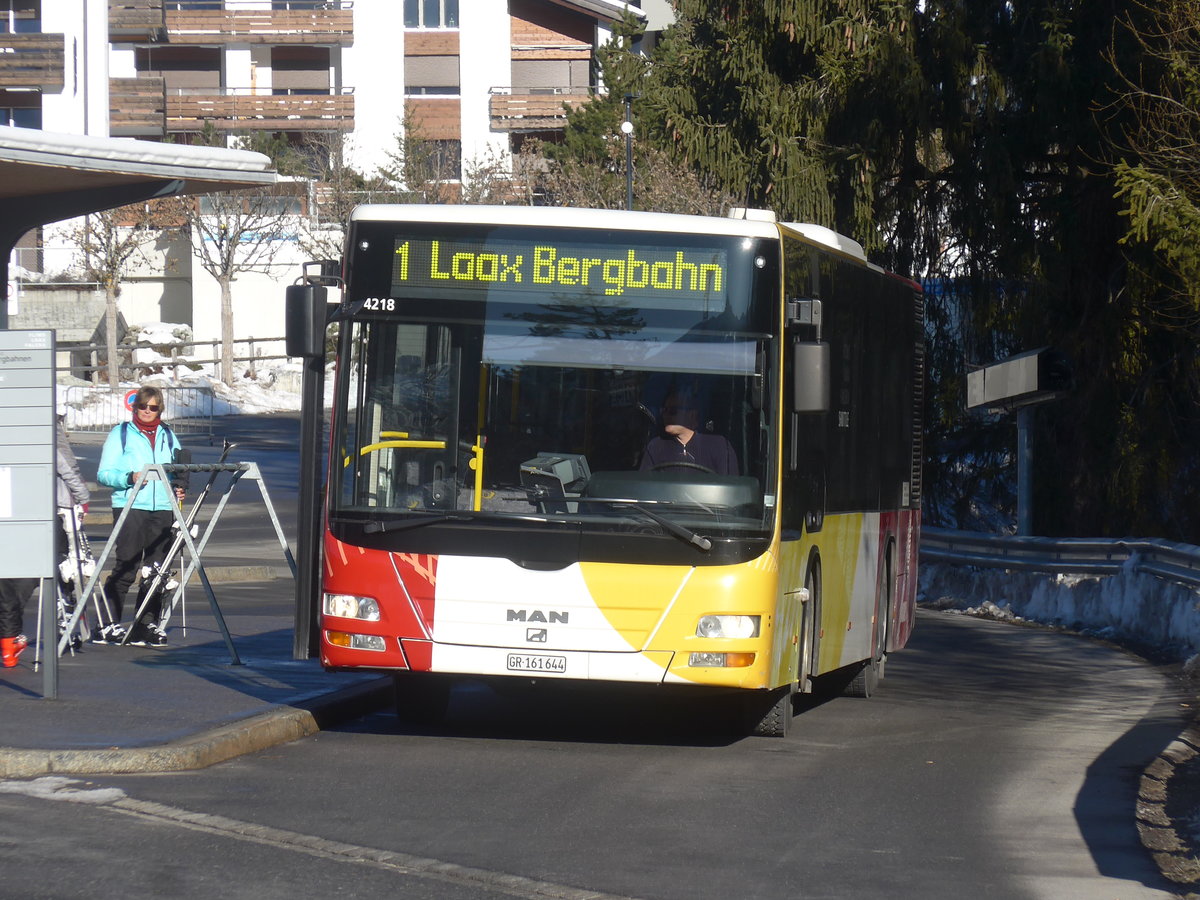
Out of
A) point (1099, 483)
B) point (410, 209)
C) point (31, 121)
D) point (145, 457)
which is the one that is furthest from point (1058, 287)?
point (31, 121)

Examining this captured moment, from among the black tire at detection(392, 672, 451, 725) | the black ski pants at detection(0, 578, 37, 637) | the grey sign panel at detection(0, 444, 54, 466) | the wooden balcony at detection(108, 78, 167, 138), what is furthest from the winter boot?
the wooden balcony at detection(108, 78, 167, 138)

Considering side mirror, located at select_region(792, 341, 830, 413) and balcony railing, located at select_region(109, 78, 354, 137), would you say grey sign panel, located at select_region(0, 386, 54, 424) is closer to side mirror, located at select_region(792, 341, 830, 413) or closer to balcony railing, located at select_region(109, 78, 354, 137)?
side mirror, located at select_region(792, 341, 830, 413)

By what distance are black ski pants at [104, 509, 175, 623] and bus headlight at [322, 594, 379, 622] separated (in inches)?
162

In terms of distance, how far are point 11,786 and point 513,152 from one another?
63088mm

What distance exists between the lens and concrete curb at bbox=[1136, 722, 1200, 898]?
7.16 metres

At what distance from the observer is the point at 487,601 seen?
31.1 feet

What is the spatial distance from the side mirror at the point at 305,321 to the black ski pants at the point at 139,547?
440cm

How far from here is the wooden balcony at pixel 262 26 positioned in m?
69.4

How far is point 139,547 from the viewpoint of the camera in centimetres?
1363

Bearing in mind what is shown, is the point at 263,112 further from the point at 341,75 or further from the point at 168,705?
the point at 168,705

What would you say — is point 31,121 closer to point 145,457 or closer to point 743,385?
point 145,457

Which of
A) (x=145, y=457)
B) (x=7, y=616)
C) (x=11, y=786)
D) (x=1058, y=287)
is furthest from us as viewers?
(x=1058, y=287)

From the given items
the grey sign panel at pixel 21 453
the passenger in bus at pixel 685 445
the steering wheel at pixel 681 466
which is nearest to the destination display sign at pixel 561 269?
the passenger in bus at pixel 685 445

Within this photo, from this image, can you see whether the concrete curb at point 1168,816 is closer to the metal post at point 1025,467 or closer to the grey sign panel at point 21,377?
the grey sign panel at point 21,377
